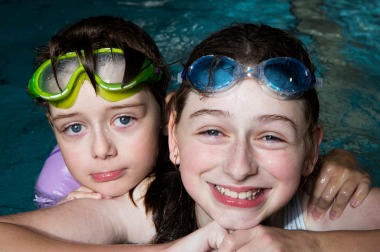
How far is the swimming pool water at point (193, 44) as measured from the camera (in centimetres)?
525

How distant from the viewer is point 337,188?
3.54 m

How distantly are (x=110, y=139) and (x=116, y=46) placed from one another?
0.57m

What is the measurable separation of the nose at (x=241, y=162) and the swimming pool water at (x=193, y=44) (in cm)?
229

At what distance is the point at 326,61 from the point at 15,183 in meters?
3.42

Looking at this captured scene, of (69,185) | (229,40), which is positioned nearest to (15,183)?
(69,185)

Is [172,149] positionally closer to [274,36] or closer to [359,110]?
[274,36]

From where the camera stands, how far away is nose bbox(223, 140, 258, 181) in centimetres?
279

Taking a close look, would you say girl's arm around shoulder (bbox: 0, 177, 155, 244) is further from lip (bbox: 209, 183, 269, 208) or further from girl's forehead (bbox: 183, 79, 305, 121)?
girl's forehead (bbox: 183, 79, 305, 121)

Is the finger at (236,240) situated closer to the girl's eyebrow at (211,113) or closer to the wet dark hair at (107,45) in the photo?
the girl's eyebrow at (211,113)

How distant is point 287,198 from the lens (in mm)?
2992

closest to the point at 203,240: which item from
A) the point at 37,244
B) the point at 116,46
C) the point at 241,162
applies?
the point at 241,162

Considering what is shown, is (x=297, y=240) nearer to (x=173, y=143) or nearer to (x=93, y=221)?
(x=173, y=143)

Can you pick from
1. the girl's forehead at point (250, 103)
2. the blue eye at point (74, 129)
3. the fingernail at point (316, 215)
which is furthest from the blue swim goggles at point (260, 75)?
the fingernail at point (316, 215)

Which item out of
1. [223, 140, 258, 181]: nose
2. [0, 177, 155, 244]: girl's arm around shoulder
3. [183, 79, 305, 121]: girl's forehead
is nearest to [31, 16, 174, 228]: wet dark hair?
[0, 177, 155, 244]: girl's arm around shoulder
